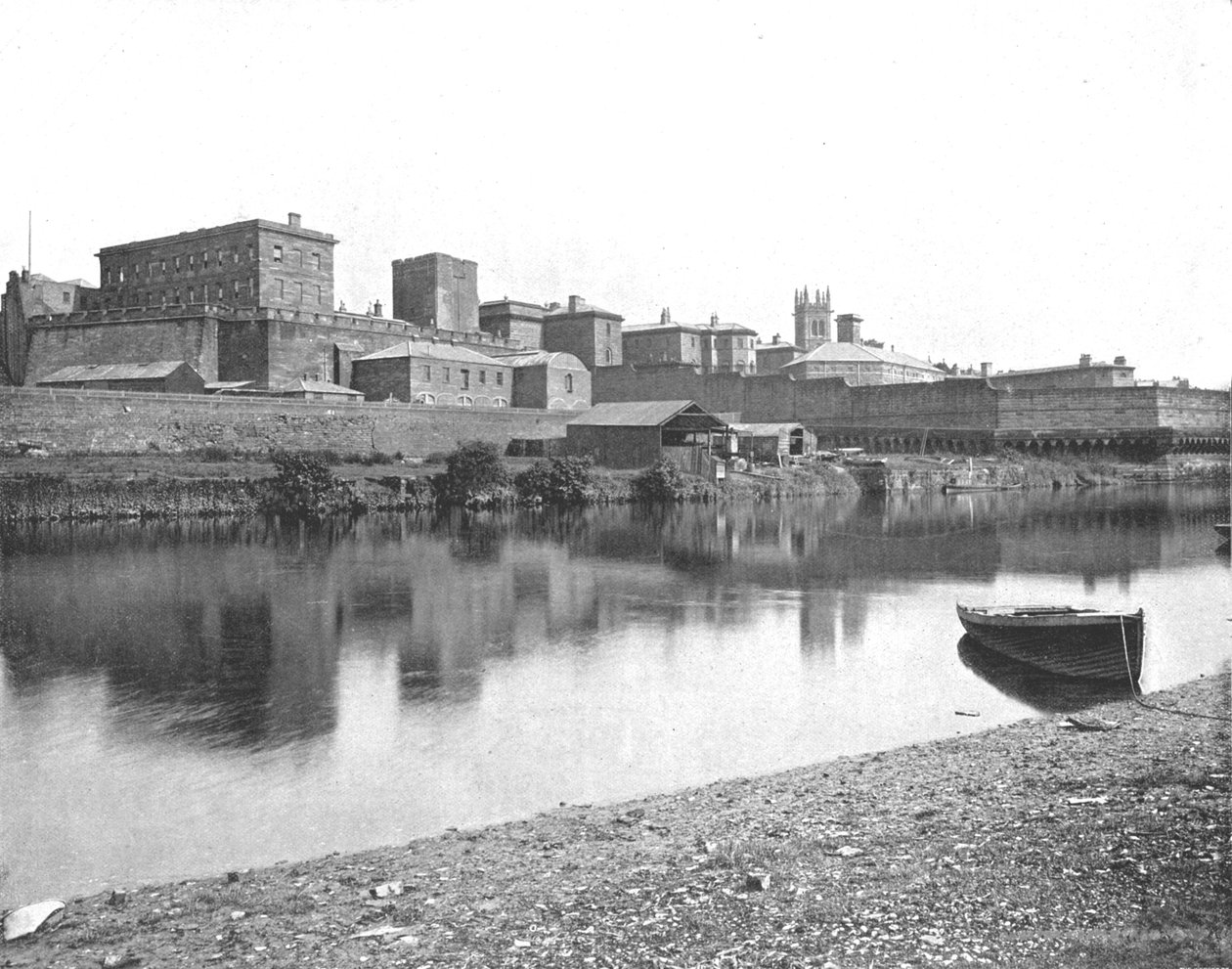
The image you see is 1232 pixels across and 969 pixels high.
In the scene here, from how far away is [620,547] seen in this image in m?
27.1

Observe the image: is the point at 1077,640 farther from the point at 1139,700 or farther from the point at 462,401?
the point at 462,401

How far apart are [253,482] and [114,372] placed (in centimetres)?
1594

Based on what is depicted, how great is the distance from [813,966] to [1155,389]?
61.0 meters

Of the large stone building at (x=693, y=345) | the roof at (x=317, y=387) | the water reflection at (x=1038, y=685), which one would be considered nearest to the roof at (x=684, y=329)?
the large stone building at (x=693, y=345)

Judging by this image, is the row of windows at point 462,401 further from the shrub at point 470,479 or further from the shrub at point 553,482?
the shrub at point 553,482

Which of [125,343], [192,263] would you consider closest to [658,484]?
[125,343]

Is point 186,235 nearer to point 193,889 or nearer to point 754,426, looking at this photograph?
point 754,426

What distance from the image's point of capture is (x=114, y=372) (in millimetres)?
45094

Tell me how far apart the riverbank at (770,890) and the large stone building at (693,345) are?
65.2 metres

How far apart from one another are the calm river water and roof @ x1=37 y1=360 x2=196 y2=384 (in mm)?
17202

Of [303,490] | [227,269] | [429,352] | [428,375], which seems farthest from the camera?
[227,269]

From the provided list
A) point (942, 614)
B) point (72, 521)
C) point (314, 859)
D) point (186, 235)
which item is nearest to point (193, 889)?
point (314, 859)

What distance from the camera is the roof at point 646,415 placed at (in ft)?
142

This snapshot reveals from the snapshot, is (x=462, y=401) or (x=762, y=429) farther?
(x=762, y=429)
